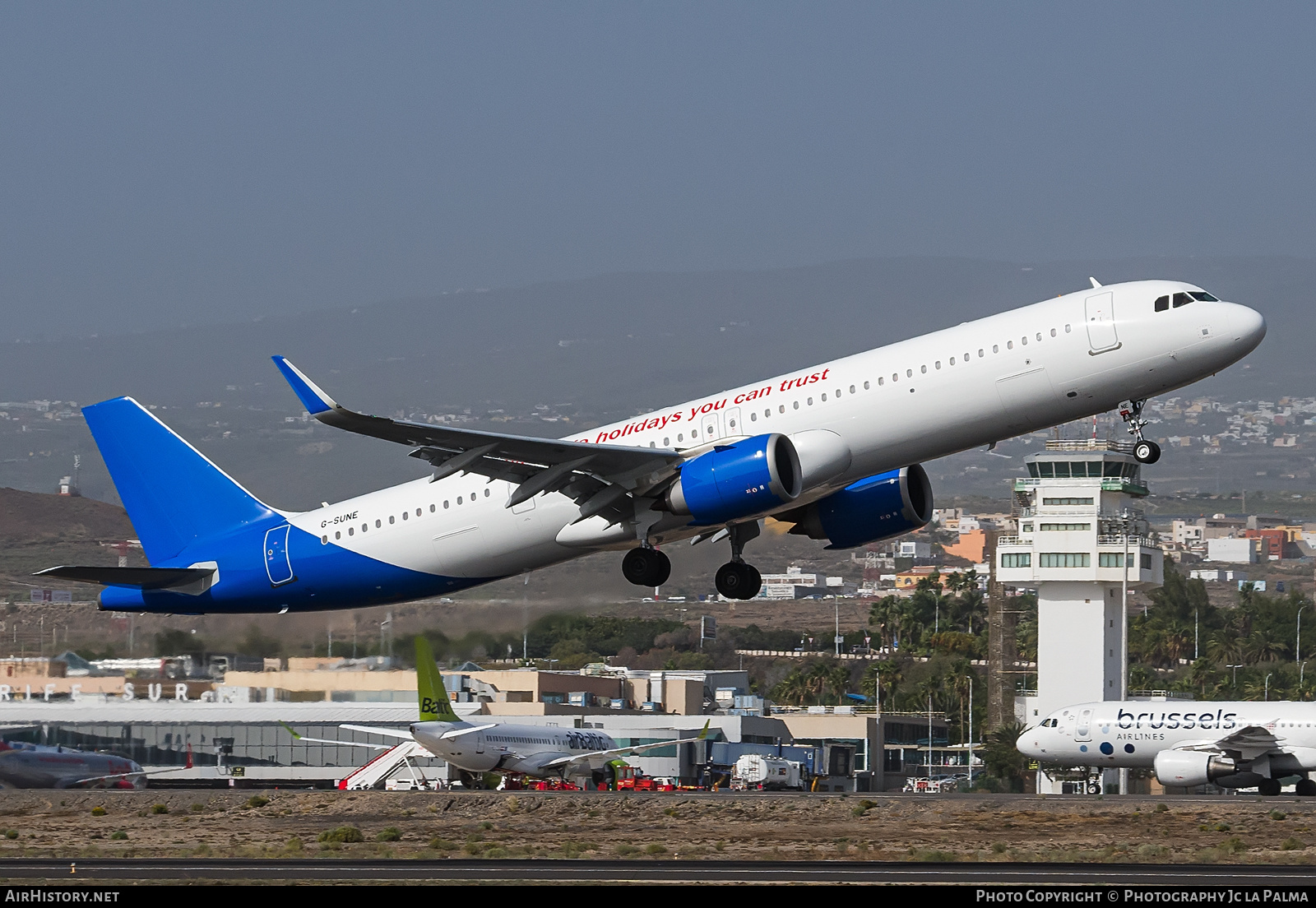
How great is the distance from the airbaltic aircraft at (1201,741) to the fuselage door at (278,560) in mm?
25157

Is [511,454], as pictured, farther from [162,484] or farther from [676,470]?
[162,484]

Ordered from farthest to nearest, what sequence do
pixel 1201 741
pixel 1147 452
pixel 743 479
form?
pixel 1201 741, pixel 1147 452, pixel 743 479

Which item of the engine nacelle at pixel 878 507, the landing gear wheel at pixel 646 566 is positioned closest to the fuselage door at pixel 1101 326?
the engine nacelle at pixel 878 507

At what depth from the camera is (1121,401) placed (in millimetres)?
32531

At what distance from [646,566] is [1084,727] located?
78.6 feet

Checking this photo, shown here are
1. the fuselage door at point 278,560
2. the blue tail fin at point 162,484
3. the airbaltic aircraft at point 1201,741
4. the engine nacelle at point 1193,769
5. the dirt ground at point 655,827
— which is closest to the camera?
the dirt ground at point 655,827

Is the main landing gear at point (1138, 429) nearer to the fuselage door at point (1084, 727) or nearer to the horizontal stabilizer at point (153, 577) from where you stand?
the horizontal stabilizer at point (153, 577)

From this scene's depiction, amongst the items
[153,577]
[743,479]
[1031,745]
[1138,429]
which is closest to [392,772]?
[1031,745]

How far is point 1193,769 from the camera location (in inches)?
1928

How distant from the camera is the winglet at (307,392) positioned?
30469 millimetres

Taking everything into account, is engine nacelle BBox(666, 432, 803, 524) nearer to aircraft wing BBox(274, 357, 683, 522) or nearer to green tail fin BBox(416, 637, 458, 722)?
aircraft wing BBox(274, 357, 683, 522)

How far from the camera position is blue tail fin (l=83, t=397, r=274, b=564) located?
3953cm

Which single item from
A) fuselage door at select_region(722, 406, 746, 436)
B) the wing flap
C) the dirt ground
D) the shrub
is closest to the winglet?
the wing flap
